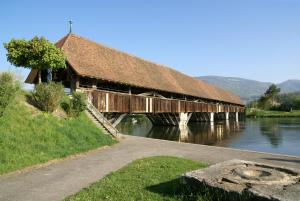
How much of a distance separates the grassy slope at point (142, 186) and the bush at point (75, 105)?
726 cm

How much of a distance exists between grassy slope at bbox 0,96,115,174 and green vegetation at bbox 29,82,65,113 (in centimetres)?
66

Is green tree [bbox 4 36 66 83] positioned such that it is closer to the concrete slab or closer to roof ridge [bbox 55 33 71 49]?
roof ridge [bbox 55 33 71 49]

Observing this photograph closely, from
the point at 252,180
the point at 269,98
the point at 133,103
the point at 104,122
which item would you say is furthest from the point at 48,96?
the point at 269,98

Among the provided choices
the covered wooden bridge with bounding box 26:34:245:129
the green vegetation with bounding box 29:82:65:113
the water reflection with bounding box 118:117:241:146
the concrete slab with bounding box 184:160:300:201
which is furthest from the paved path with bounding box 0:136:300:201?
the water reflection with bounding box 118:117:241:146

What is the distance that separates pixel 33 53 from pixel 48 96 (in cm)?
279

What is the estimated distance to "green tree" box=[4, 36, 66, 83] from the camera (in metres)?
16.2

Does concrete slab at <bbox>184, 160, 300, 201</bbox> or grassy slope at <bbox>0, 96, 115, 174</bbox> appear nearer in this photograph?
concrete slab at <bbox>184, 160, 300, 201</bbox>

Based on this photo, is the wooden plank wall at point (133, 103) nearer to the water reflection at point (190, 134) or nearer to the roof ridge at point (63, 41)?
the water reflection at point (190, 134)

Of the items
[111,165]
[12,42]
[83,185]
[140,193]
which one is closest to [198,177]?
[140,193]

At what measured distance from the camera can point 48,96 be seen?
1506cm

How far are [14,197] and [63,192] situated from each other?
1.04m

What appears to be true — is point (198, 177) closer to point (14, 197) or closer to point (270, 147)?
point (14, 197)

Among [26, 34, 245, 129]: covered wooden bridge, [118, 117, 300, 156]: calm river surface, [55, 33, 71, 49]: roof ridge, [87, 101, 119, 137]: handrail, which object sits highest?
[55, 33, 71, 49]: roof ridge

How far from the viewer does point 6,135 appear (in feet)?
36.6
